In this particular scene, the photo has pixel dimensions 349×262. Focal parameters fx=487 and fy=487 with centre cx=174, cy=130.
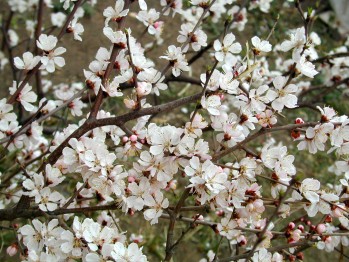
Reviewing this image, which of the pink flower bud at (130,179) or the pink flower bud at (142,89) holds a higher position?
the pink flower bud at (142,89)

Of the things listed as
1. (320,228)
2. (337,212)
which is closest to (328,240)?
(320,228)

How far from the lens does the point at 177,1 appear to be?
209 centimetres

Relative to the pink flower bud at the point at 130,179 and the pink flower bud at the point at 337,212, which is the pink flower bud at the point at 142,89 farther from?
the pink flower bud at the point at 337,212

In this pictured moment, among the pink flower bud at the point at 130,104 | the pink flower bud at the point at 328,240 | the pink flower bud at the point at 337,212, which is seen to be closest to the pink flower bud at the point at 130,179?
the pink flower bud at the point at 130,104

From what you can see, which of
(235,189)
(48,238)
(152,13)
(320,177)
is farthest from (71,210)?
(320,177)

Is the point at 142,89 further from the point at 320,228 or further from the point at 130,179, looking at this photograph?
the point at 320,228

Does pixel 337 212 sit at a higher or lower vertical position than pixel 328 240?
higher

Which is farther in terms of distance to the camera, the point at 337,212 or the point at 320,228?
the point at 320,228

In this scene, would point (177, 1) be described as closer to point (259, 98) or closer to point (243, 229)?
point (259, 98)

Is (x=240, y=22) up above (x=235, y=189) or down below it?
below

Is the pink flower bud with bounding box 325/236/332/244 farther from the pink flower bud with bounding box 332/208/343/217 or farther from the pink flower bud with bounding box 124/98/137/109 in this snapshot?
the pink flower bud with bounding box 124/98/137/109

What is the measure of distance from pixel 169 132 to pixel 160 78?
0.32m

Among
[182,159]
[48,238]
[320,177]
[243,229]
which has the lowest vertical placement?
[320,177]

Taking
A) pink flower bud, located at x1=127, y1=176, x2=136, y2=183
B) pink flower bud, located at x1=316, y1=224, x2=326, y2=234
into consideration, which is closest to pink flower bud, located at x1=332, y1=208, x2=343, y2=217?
pink flower bud, located at x1=316, y1=224, x2=326, y2=234
